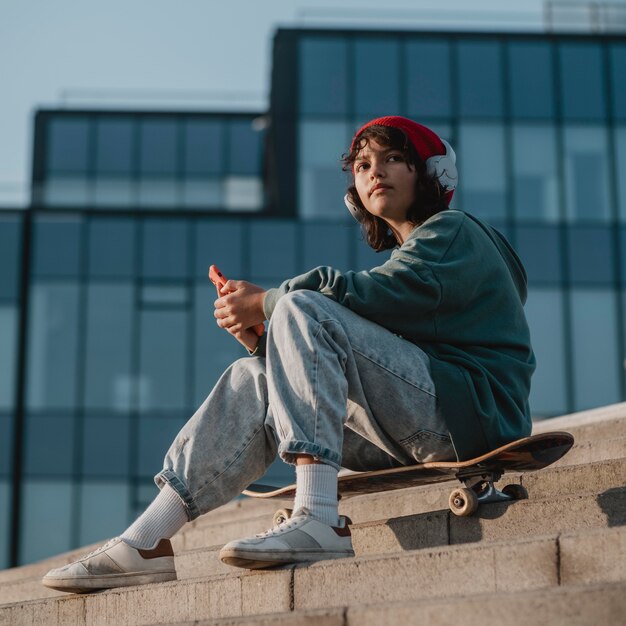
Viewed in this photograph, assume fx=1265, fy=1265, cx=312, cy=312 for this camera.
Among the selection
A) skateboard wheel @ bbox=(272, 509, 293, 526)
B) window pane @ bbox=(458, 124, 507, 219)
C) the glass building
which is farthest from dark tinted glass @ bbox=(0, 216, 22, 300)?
skateboard wheel @ bbox=(272, 509, 293, 526)

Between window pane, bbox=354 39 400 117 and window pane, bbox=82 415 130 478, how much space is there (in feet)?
23.4

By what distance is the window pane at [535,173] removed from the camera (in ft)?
74.4

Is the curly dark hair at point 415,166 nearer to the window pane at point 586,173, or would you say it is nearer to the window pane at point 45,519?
the window pane at point 45,519

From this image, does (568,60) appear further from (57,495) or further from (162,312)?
(57,495)

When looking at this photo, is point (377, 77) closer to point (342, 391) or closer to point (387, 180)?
point (387, 180)

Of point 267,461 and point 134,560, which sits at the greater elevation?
point 267,461

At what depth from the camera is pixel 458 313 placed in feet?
13.1

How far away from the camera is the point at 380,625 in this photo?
2.86m

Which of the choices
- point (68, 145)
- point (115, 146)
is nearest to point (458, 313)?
point (115, 146)

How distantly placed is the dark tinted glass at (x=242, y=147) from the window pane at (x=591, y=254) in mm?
10073

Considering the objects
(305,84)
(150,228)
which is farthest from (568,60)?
(150,228)

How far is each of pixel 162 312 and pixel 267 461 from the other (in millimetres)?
18792

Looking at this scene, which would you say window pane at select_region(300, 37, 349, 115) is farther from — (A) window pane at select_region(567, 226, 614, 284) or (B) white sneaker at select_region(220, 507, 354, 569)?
(B) white sneaker at select_region(220, 507, 354, 569)

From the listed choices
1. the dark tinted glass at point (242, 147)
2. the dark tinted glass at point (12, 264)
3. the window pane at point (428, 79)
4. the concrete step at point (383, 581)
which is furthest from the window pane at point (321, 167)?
the concrete step at point (383, 581)
